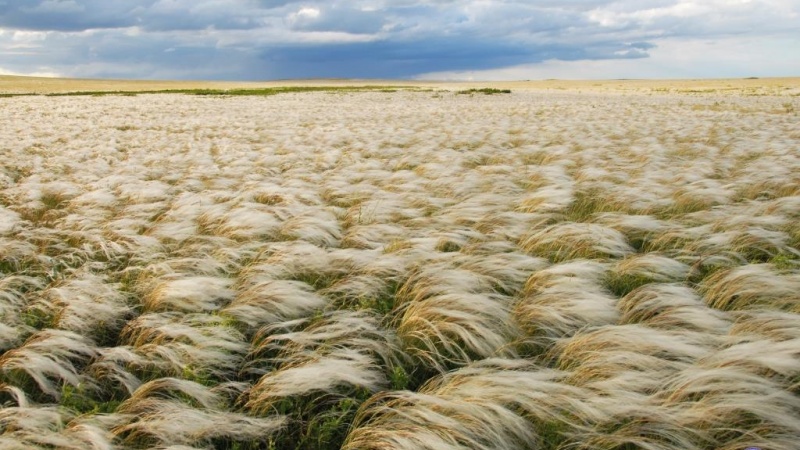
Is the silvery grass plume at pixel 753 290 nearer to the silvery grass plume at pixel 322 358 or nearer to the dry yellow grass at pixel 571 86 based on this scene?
the silvery grass plume at pixel 322 358

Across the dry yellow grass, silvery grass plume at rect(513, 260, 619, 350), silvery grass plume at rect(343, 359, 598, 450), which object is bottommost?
silvery grass plume at rect(343, 359, 598, 450)

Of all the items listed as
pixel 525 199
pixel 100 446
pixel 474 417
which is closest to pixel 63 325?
pixel 100 446

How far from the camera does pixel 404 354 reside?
2.96m

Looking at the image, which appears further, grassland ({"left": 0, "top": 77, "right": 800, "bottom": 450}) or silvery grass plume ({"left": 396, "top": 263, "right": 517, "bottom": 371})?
silvery grass plume ({"left": 396, "top": 263, "right": 517, "bottom": 371})

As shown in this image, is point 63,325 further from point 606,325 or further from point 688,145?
point 688,145

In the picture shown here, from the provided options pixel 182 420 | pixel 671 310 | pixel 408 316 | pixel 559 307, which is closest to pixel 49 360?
pixel 182 420

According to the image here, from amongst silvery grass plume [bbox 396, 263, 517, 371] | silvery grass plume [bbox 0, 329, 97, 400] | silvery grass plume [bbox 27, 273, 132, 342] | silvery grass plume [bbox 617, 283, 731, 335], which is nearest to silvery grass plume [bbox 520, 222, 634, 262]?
silvery grass plume [bbox 617, 283, 731, 335]

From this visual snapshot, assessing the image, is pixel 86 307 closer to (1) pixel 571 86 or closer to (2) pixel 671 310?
(2) pixel 671 310

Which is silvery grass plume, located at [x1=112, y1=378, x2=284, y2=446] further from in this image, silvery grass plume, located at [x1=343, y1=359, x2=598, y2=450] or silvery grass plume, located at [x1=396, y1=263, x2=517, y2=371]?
silvery grass plume, located at [x1=396, y1=263, x2=517, y2=371]

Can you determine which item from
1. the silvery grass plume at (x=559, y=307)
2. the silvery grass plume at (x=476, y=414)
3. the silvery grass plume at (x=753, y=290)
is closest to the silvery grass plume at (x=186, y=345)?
the silvery grass plume at (x=476, y=414)

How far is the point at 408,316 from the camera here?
3.25 meters

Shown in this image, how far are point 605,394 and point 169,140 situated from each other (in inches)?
581

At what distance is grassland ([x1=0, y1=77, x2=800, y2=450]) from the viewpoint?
227cm

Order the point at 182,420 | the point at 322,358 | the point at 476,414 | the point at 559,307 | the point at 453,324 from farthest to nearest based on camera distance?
the point at 559,307, the point at 453,324, the point at 322,358, the point at 182,420, the point at 476,414
